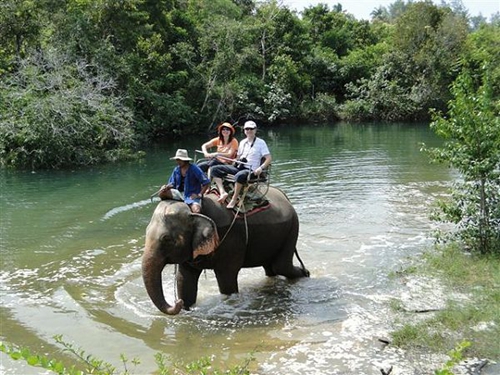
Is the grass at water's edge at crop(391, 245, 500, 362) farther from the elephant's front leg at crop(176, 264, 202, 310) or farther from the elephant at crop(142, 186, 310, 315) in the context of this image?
the elephant's front leg at crop(176, 264, 202, 310)

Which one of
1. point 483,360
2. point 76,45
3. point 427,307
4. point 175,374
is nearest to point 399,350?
point 483,360

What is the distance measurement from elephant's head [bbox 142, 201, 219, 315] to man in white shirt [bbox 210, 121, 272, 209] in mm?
827


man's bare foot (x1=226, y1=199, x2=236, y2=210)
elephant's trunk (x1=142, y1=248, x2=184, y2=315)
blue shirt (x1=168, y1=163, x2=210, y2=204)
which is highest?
blue shirt (x1=168, y1=163, x2=210, y2=204)

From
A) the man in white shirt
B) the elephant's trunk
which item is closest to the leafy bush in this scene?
the man in white shirt

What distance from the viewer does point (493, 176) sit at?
9.42m

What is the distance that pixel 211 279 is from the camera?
970 cm

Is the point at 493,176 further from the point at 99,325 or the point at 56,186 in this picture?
the point at 56,186

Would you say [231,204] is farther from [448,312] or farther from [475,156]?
[475,156]

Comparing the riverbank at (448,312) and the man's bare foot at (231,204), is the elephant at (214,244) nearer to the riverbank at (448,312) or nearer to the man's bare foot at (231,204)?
the man's bare foot at (231,204)

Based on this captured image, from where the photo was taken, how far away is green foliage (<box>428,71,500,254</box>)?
9328mm

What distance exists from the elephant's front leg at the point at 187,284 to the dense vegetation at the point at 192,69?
301 inches

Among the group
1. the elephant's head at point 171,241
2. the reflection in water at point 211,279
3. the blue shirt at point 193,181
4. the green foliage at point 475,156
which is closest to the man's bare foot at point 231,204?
the blue shirt at point 193,181

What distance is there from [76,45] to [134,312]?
19.0m

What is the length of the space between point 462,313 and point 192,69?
2863cm
